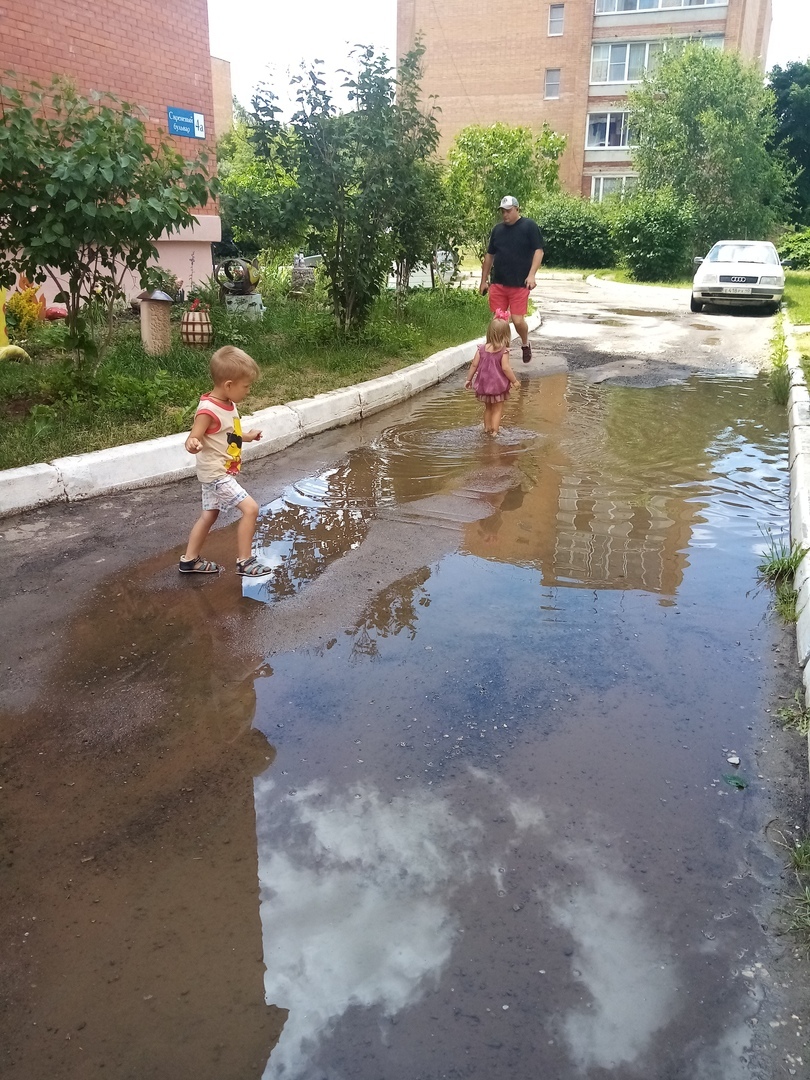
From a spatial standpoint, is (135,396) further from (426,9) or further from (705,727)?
(426,9)

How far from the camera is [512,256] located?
995cm

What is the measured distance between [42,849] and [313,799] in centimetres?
83

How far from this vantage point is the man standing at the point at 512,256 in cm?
984

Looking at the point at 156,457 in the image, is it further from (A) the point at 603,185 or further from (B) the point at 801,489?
(A) the point at 603,185

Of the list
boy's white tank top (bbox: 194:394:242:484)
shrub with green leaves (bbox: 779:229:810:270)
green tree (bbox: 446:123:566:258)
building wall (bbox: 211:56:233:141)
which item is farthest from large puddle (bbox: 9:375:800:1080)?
building wall (bbox: 211:56:233:141)

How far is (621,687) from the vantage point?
11.9 feet

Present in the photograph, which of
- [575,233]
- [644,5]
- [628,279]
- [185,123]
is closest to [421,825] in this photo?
[185,123]

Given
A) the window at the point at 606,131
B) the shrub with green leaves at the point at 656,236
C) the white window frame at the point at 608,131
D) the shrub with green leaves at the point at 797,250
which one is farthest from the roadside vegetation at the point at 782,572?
the window at the point at 606,131

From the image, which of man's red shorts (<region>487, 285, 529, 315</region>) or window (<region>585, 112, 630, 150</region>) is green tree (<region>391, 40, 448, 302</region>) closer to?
man's red shorts (<region>487, 285, 529, 315</region>)

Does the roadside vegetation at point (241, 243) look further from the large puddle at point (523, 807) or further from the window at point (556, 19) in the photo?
the window at point (556, 19)

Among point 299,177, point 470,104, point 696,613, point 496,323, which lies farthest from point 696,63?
point 696,613

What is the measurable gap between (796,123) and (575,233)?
551 inches

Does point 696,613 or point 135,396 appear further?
point 135,396

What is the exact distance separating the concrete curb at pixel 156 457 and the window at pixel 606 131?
41.7 meters
